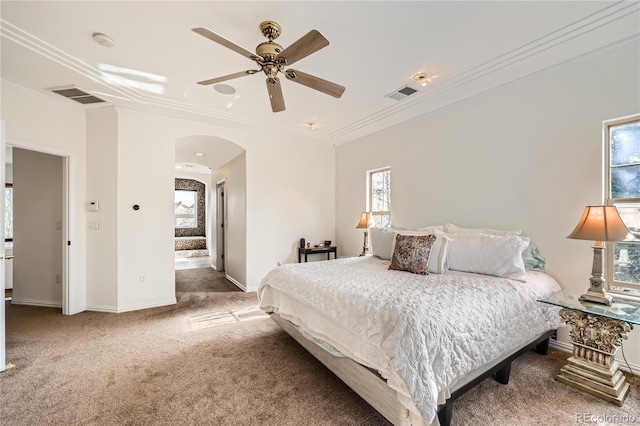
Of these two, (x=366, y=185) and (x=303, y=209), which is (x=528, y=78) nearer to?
(x=366, y=185)

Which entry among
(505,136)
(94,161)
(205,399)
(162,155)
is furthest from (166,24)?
(505,136)

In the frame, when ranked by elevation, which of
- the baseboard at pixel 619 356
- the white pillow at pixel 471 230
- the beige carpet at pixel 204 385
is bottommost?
the beige carpet at pixel 204 385

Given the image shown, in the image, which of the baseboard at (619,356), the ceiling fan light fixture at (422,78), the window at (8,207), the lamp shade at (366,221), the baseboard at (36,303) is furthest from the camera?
the window at (8,207)

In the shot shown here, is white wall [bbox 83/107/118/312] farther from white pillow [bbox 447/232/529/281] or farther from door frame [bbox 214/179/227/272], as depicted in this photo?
white pillow [bbox 447/232/529/281]

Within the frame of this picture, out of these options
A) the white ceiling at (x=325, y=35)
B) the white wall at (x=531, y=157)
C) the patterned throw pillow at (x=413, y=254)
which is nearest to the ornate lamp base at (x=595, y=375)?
the white wall at (x=531, y=157)

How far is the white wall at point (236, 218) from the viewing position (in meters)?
4.72

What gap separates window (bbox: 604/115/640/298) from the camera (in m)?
2.30

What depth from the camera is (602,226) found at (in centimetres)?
198

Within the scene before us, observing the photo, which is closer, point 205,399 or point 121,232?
point 205,399

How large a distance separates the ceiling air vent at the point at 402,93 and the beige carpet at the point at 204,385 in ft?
9.77

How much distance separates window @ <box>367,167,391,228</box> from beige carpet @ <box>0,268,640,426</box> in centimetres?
253

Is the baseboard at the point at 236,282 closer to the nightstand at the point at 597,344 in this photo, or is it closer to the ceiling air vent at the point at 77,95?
the ceiling air vent at the point at 77,95

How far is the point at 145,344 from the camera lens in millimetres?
2732

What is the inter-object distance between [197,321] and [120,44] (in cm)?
294
